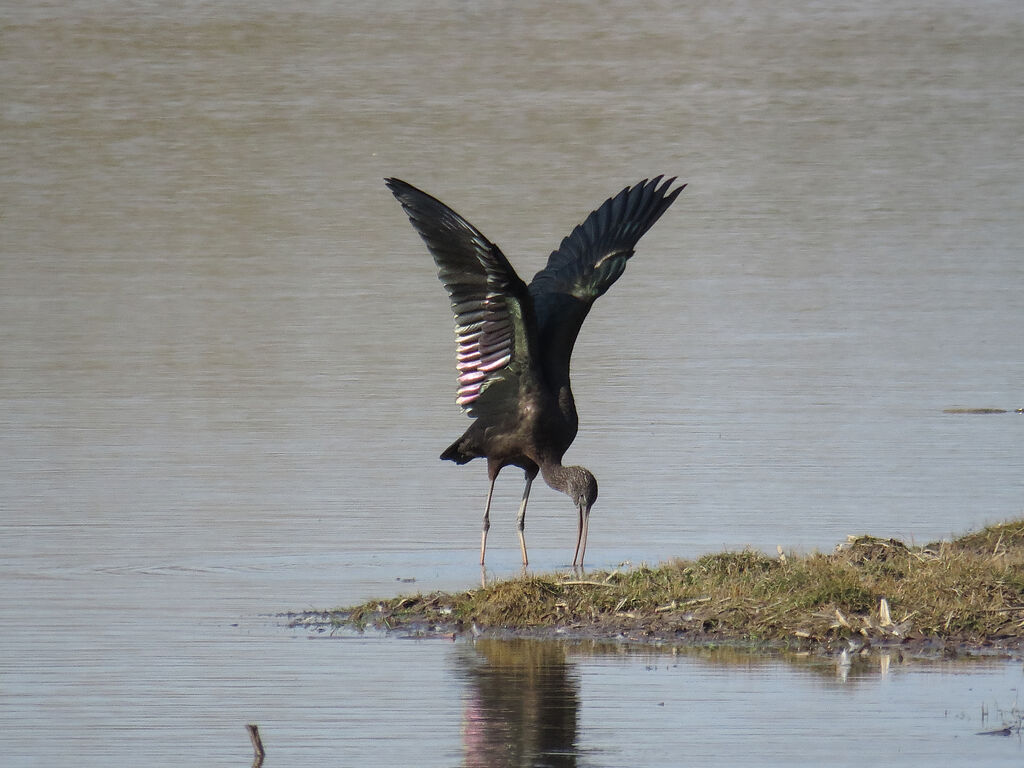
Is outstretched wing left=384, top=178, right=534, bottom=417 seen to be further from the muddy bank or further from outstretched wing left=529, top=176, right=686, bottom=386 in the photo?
the muddy bank

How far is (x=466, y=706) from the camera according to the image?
26.6ft

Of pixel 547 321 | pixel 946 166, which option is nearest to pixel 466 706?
pixel 547 321

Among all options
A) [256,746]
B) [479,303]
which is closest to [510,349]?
[479,303]

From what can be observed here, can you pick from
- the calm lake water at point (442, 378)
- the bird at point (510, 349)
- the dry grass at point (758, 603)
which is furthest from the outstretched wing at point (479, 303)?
the dry grass at point (758, 603)

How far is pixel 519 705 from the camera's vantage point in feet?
26.7

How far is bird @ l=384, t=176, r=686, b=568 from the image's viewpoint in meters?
10.8

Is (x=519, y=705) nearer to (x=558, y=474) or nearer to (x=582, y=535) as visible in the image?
(x=582, y=535)

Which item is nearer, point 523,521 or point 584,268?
point 523,521

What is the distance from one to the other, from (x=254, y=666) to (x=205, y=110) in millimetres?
30275

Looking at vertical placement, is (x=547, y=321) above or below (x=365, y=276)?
below

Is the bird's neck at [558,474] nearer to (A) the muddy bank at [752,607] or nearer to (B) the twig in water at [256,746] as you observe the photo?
(A) the muddy bank at [752,607]

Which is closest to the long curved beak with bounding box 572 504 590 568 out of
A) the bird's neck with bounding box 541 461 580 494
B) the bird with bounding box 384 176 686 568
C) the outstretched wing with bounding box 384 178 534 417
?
the bird with bounding box 384 176 686 568

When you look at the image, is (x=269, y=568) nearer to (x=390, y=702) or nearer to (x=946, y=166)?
(x=390, y=702)

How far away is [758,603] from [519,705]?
161 cm
